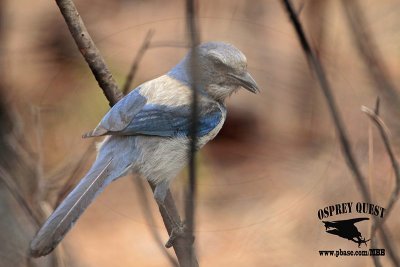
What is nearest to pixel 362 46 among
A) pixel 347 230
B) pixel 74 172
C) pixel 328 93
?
pixel 328 93

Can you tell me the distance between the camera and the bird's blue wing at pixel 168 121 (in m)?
2.35

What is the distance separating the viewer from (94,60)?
2.19 meters

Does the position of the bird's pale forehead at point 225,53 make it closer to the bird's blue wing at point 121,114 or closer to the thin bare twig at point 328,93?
the bird's blue wing at point 121,114

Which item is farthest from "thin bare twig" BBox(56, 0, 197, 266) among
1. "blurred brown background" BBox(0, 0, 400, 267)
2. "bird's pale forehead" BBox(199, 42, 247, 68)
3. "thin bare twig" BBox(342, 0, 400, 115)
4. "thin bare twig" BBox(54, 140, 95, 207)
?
"blurred brown background" BBox(0, 0, 400, 267)

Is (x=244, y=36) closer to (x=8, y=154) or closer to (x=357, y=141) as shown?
(x=357, y=141)

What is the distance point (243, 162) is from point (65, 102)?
1035 mm

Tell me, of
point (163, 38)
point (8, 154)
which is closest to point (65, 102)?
point (163, 38)

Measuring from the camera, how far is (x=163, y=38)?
13.8 feet

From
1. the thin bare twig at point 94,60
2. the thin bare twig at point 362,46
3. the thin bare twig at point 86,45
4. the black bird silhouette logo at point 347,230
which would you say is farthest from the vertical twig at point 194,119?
the black bird silhouette logo at point 347,230

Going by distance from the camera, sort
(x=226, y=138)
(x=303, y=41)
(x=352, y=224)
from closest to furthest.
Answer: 1. (x=303, y=41)
2. (x=352, y=224)
3. (x=226, y=138)

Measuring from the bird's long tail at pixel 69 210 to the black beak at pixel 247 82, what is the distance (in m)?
0.46

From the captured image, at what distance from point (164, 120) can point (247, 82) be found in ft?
0.88

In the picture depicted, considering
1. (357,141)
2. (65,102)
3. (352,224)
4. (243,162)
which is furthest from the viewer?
(243,162)

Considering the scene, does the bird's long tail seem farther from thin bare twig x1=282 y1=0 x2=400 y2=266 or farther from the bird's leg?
thin bare twig x1=282 y1=0 x2=400 y2=266
